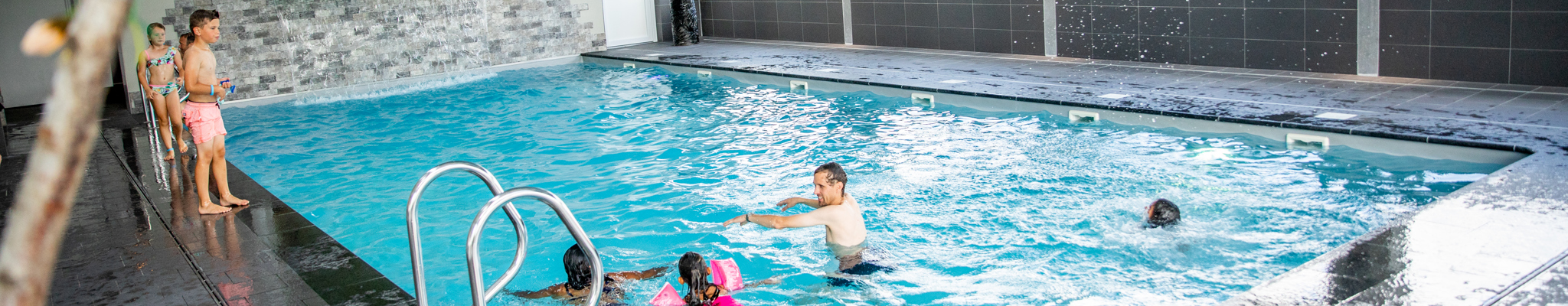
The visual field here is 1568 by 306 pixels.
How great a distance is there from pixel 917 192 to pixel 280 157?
577 centimetres

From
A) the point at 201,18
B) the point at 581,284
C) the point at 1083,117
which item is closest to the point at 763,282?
the point at 581,284

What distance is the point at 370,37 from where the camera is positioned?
544 inches

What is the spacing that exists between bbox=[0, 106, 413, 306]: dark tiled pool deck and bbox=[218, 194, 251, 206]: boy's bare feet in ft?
0.26

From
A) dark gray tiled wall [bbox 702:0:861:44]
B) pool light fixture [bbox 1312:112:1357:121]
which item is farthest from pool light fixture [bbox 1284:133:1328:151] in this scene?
dark gray tiled wall [bbox 702:0:861:44]

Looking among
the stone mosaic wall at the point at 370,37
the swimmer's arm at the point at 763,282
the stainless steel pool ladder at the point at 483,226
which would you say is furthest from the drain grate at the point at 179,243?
the stone mosaic wall at the point at 370,37

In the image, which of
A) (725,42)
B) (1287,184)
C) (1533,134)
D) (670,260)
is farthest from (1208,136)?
(725,42)

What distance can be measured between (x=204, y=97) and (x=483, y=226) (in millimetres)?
3736

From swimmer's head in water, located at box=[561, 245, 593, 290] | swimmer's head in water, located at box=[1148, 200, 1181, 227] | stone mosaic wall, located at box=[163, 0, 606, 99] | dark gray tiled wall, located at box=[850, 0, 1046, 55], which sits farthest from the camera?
stone mosaic wall, located at box=[163, 0, 606, 99]

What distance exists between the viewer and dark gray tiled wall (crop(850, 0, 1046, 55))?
39.0 ft

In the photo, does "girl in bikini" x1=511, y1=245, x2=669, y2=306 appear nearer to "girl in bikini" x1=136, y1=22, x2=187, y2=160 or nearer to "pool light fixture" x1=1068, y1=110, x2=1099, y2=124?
"girl in bikini" x1=136, y1=22, x2=187, y2=160

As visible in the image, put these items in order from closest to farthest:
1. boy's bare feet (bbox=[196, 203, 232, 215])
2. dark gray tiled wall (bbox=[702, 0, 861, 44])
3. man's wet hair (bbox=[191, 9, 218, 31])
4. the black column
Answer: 1. man's wet hair (bbox=[191, 9, 218, 31])
2. boy's bare feet (bbox=[196, 203, 232, 215])
3. dark gray tiled wall (bbox=[702, 0, 861, 44])
4. the black column

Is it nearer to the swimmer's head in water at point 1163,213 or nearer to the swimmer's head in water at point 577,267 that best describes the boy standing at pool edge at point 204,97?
the swimmer's head in water at point 577,267

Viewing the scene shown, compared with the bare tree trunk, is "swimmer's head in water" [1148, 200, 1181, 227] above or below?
below

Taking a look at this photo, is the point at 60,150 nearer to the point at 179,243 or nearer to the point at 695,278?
the point at 695,278
